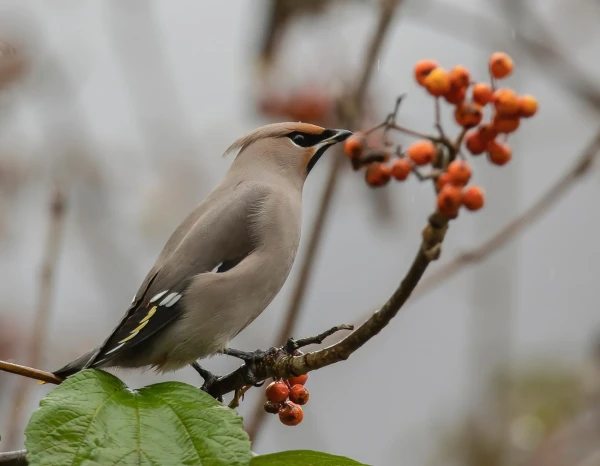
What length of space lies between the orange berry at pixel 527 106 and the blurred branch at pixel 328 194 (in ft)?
3.75

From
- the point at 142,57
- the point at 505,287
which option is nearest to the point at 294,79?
the point at 142,57

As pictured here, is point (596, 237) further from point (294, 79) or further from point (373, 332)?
point (373, 332)

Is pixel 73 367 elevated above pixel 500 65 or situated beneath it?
situated beneath

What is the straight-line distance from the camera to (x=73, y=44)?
14.5ft

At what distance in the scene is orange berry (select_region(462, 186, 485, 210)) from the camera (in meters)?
1.50

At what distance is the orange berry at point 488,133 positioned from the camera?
1896 millimetres

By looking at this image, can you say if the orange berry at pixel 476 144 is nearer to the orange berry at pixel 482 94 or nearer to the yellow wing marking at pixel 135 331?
the orange berry at pixel 482 94

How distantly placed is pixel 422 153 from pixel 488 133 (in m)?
0.22

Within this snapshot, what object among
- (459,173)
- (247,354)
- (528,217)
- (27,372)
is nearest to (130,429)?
(27,372)

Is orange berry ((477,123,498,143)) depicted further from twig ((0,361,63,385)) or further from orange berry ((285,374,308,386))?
twig ((0,361,63,385))

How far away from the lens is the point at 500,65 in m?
2.01

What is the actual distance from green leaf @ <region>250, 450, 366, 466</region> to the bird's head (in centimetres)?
141

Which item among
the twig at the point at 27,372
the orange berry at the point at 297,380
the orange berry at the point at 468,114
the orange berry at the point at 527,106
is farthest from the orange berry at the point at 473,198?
the twig at the point at 27,372

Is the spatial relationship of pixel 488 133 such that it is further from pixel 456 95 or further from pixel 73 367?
pixel 73 367
